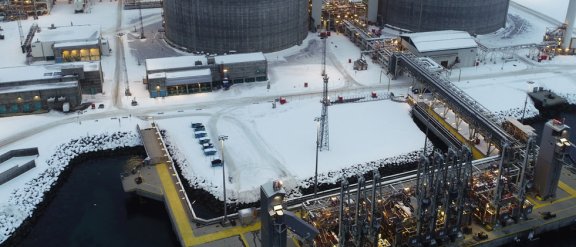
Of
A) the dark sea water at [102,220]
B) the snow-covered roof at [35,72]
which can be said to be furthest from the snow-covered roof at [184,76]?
the dark sea water at [102,220]

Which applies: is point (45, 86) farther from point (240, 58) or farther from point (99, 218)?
point (99, 218)

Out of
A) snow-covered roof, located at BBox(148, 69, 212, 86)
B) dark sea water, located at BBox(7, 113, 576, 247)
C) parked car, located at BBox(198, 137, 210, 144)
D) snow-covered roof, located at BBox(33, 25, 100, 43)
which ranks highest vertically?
snow-covered roof, located at BBox(33, 25, 100, 43)

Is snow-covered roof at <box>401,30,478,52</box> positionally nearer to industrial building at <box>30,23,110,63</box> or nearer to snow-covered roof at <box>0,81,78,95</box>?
industrial building at <box>30,23,110,63</box>

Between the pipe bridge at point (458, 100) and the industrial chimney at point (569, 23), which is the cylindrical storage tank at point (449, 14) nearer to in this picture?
the industrial chimney at point (569, 23)

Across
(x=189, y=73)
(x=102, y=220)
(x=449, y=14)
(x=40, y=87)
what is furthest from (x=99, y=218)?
(x=449, y=14)

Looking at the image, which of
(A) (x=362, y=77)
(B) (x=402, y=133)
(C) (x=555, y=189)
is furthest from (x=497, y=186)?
(A) (x=362, y=77)

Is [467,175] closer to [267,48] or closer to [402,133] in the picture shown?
[402,133]

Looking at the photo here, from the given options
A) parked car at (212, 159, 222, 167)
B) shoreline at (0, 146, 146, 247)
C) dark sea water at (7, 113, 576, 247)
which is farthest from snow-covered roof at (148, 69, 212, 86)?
parked car at (212, 159, 222, 167)
